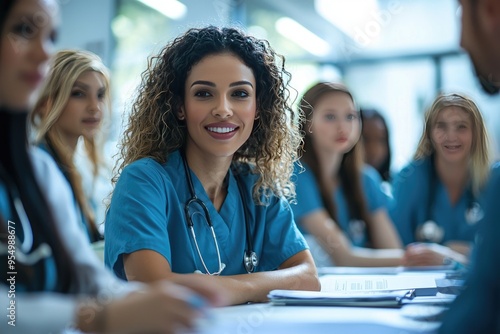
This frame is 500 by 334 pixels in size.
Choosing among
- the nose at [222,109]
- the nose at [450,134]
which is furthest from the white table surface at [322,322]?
the nose at [450,134]

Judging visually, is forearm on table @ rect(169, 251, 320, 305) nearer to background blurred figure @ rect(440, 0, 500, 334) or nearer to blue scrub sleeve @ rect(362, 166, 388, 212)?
background blurred figure @ rect(440, 0, 500, 334)

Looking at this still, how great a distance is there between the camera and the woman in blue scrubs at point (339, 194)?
2027 mm

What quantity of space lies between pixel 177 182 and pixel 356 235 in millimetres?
1249

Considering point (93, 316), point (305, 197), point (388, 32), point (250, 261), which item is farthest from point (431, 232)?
point (388, 32)

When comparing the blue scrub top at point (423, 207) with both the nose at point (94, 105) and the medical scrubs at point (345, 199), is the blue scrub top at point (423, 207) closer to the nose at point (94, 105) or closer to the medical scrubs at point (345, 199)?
the medical scrubs at point (345, 199)

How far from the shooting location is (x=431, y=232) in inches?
80.8

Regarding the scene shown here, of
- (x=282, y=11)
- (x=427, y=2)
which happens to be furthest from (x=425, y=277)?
(x=427, y=2)

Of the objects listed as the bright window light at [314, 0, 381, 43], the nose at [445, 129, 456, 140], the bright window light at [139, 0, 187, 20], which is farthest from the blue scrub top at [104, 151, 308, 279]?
the bright window light at [314, 0, 381, 43]

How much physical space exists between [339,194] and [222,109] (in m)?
1.19

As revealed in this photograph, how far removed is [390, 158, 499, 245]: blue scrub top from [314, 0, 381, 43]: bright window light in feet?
8.42

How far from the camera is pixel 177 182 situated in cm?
115

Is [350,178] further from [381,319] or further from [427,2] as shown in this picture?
[427,2]

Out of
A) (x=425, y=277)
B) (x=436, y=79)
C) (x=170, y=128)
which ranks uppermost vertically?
(x=436, y=79)

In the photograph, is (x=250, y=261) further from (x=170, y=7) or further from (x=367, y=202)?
(x=170, y=7)
